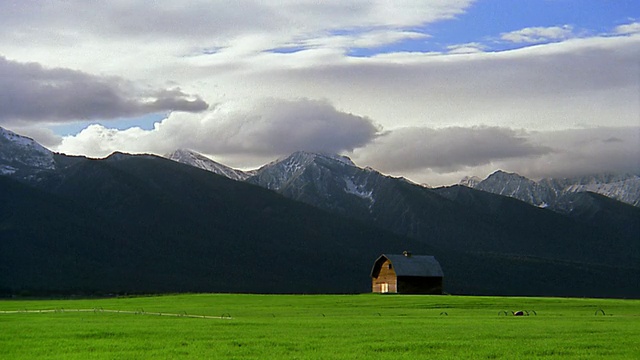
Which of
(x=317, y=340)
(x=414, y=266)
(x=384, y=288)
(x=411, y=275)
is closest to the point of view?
(x=317, y=340)

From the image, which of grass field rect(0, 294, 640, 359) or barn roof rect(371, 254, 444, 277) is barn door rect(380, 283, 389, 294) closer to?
barn roof rect(371, 254, 444, 277)

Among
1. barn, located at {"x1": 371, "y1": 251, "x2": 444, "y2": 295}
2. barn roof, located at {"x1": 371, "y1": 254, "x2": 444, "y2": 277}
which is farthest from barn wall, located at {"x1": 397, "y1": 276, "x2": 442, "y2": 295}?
barn roof, located at {"x1": 371, "y1": 254, "x2": 444, "y2": 277}

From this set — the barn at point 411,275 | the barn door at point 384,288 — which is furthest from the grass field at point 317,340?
the barn door at point 384,288

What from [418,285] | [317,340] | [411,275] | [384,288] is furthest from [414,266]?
[317,340]

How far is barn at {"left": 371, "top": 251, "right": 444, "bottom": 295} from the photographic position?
142 meters

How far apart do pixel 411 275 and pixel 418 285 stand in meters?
2.05

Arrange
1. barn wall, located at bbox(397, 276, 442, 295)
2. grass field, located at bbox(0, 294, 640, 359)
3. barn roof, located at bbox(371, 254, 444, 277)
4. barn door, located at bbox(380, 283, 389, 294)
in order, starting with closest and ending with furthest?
1. grass field, located at bbox(0, 294, 640, 359)
2. barn wall, located at bbox(397, 276, 442, 295)
3. barn roof, located at bbox(371, 254, 444, 277)
4. barn door, located at bbox(380, 283, 389, 294)

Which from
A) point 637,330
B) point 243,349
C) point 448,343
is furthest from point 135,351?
point 637,330

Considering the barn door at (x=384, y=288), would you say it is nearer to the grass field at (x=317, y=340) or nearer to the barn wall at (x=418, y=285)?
the barn wall at (x=418, y=285)

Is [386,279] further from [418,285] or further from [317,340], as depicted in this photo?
[317,340]

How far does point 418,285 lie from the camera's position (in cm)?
14325

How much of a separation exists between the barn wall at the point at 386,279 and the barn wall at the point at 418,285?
96 cm

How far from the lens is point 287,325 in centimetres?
5741

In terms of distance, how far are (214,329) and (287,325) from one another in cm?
617
